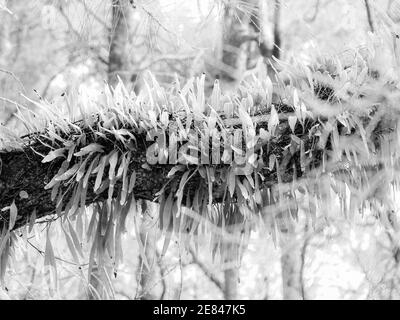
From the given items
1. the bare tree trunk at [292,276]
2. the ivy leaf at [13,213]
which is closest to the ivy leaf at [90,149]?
the ivy leaf at [13,213]

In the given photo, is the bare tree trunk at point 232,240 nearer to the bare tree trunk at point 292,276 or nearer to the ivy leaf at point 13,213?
the ivy leaf at point 13,213

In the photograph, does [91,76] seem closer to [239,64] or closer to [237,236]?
[239,64]

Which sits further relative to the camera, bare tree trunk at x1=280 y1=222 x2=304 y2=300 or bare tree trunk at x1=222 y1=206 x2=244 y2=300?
bare tree trunk at x1=280 y1=222 x2=304 y2=300

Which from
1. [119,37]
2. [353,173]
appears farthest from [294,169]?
[119,37]

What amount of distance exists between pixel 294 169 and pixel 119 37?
263 centimetres

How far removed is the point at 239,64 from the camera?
396 cm

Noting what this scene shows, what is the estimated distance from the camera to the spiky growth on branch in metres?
1.63

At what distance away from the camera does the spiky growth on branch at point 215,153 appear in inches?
64.1

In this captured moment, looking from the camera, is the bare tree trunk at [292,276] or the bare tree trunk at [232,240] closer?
the bare tree trunk at [232,240]

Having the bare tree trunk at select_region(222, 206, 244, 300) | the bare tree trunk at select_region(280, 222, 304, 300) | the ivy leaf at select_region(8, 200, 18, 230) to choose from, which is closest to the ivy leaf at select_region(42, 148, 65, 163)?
the ivy leaf at select_region(8, 200, 18, 230)


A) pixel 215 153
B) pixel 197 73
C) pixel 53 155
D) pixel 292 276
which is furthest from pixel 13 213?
pixel 197 73

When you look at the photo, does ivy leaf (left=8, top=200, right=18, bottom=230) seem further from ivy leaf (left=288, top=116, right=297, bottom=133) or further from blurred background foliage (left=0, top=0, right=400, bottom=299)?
ivy leaf (left=288, top=116, right=297, bottom=133)

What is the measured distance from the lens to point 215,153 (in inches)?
65.0

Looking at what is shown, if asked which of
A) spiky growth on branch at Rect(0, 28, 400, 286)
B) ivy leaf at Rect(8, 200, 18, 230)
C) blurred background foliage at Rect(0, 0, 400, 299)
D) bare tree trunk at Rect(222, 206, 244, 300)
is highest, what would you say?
blurred background foliage at Rect(0, 0, 400, 299)
